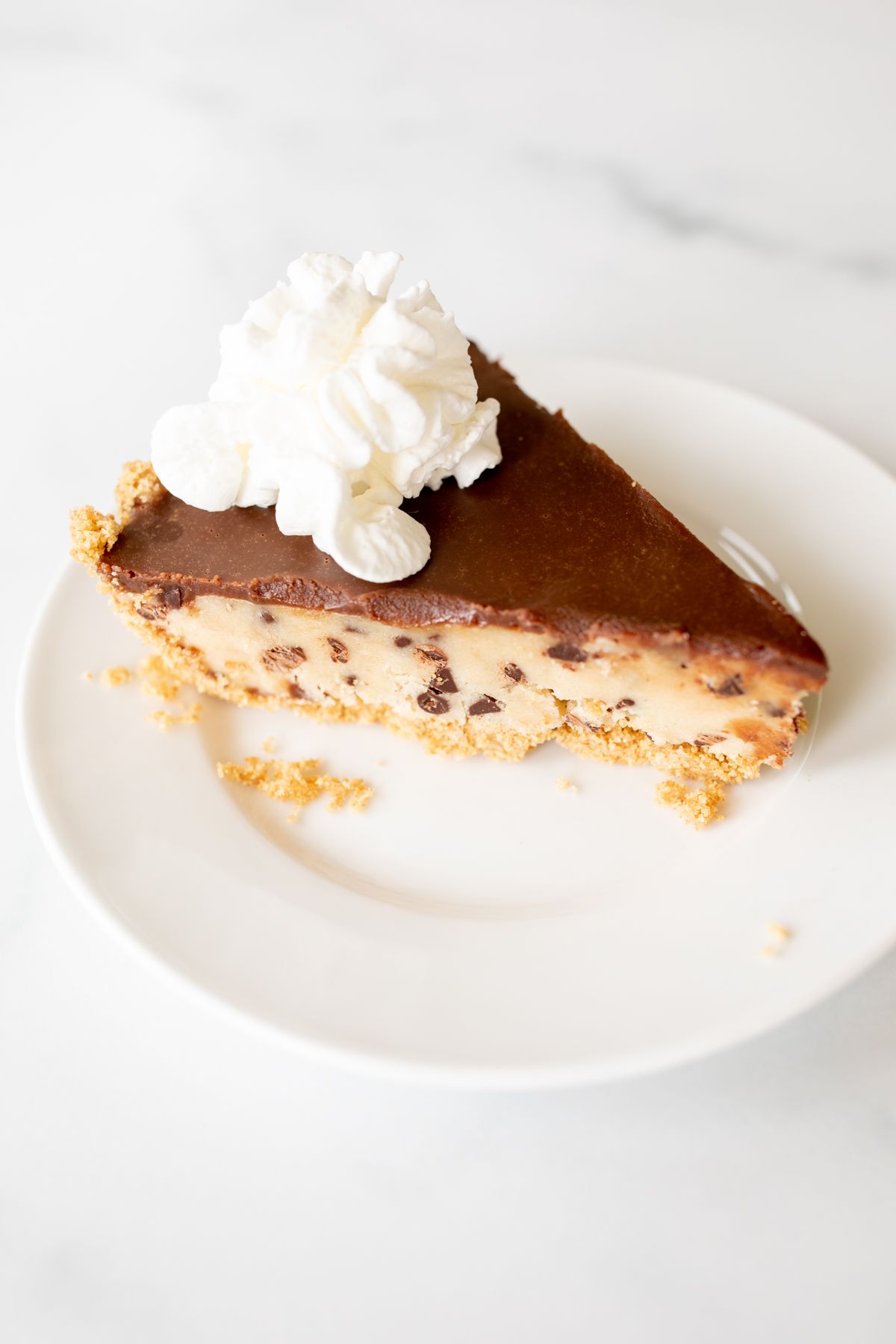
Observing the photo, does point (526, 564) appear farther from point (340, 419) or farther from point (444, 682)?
point (340, 419)

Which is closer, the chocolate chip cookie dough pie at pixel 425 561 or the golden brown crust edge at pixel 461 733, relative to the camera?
the chocolate chip cookie dough pie at pixel 425 561

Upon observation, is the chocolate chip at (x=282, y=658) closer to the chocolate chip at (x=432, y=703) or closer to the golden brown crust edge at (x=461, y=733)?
the golden brown crust edge at (x=461, y=733)

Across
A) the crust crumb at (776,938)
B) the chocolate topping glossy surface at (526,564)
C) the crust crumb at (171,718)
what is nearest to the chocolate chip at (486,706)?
the chocolate topping glossy surface at (526,564)

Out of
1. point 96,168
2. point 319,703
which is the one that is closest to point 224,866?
point 319,703

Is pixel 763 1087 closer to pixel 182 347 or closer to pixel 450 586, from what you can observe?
pixel 450 586

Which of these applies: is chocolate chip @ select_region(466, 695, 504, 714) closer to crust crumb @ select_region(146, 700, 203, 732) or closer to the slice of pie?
the slice of pie

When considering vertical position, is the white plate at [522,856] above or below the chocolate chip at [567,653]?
below
